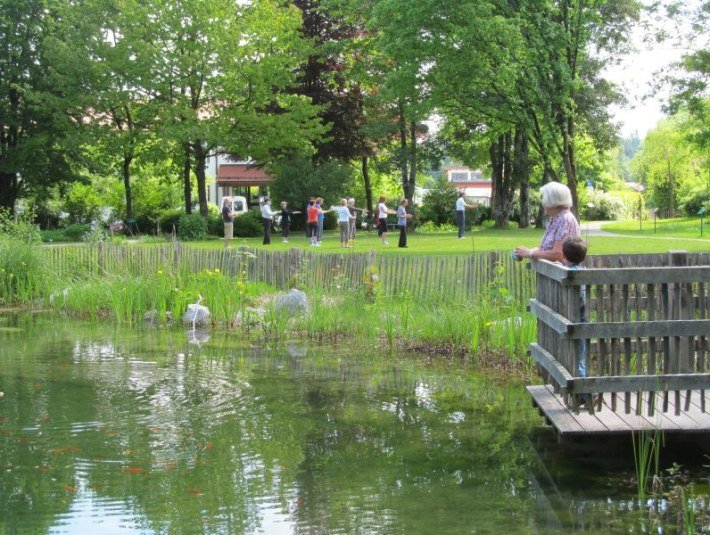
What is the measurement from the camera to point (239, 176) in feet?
210

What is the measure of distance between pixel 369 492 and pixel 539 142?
17.7 m

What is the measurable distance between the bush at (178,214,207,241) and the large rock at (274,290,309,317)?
2314cm

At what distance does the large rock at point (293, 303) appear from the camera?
13.5 m

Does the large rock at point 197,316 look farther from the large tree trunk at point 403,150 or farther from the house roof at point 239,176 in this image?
the house roof at point 239,176

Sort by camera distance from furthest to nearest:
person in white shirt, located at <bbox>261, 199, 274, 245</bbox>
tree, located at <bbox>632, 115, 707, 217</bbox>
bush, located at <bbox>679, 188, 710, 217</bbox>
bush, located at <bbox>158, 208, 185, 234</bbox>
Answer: tree, located at <bbox>632, 115, 707, 217</bbox> → bush, located at <bbox>679, 188, 710, 217</bbox> → bush, located at <bbox>158, 208, 185, 234</bbox> → person in white shirt, located at <bbox>261, 199, 274, 245</bbox>

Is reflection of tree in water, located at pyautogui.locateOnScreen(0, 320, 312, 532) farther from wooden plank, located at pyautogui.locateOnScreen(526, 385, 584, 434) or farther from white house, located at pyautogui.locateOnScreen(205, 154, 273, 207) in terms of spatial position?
white house, located at pyautogui.locateOnScreen(205, 154, 273, 207)

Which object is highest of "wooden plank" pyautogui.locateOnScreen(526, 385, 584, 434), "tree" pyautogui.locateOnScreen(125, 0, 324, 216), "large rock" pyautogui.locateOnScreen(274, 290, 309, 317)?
"tree" pyautogui.locateOnScreen(125, 0, 324, 216)

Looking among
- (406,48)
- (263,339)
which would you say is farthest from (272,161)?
(263,339)

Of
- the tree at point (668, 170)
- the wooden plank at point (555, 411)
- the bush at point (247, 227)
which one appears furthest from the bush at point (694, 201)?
the wooden plank at point (555, 411)

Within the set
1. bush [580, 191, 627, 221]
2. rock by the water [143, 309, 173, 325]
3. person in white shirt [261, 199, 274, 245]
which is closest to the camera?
rock by the water [143, 309, 173, 325]

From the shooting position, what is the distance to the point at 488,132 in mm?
41062

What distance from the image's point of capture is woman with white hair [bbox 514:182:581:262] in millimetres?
7207

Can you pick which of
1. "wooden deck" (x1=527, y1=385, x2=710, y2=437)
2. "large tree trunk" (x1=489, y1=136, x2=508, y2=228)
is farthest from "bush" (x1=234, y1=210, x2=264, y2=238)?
"wooden deck" (x1=527, y1=385, x2=710, y2=437)

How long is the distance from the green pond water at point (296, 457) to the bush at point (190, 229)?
1038 inches
